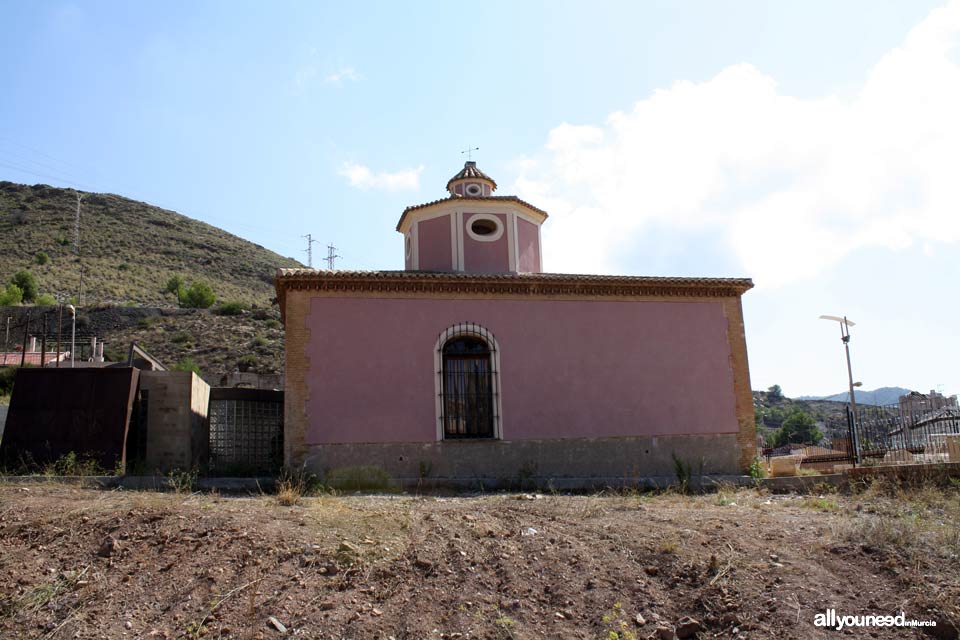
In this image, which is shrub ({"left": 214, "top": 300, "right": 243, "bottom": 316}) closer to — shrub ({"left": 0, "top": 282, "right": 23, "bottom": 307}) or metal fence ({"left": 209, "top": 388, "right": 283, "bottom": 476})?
shrub ({"left": 0, "top": 282, "right": 23, "bottom": 307})

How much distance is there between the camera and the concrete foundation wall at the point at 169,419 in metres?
13.2

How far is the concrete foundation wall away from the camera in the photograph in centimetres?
1324

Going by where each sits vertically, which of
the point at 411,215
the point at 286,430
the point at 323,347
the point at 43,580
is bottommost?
the point at 43,580

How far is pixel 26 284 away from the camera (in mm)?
53562

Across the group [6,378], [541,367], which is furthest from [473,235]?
[6,378]

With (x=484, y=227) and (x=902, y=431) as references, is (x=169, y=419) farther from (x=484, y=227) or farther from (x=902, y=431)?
(x=902, y=431)

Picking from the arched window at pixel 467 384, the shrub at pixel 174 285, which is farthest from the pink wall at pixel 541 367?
the shrub at pixel 174 285

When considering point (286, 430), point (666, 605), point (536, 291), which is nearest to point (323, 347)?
point (286, 430)

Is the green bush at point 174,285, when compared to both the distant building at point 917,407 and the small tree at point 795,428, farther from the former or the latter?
the distant building at point 917,407

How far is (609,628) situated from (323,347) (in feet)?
29.4

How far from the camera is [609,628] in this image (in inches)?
258

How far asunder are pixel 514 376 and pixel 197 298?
46.2 metres

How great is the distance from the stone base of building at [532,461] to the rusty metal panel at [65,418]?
326 cm

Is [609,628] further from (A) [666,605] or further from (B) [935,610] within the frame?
(B) [935,610]
